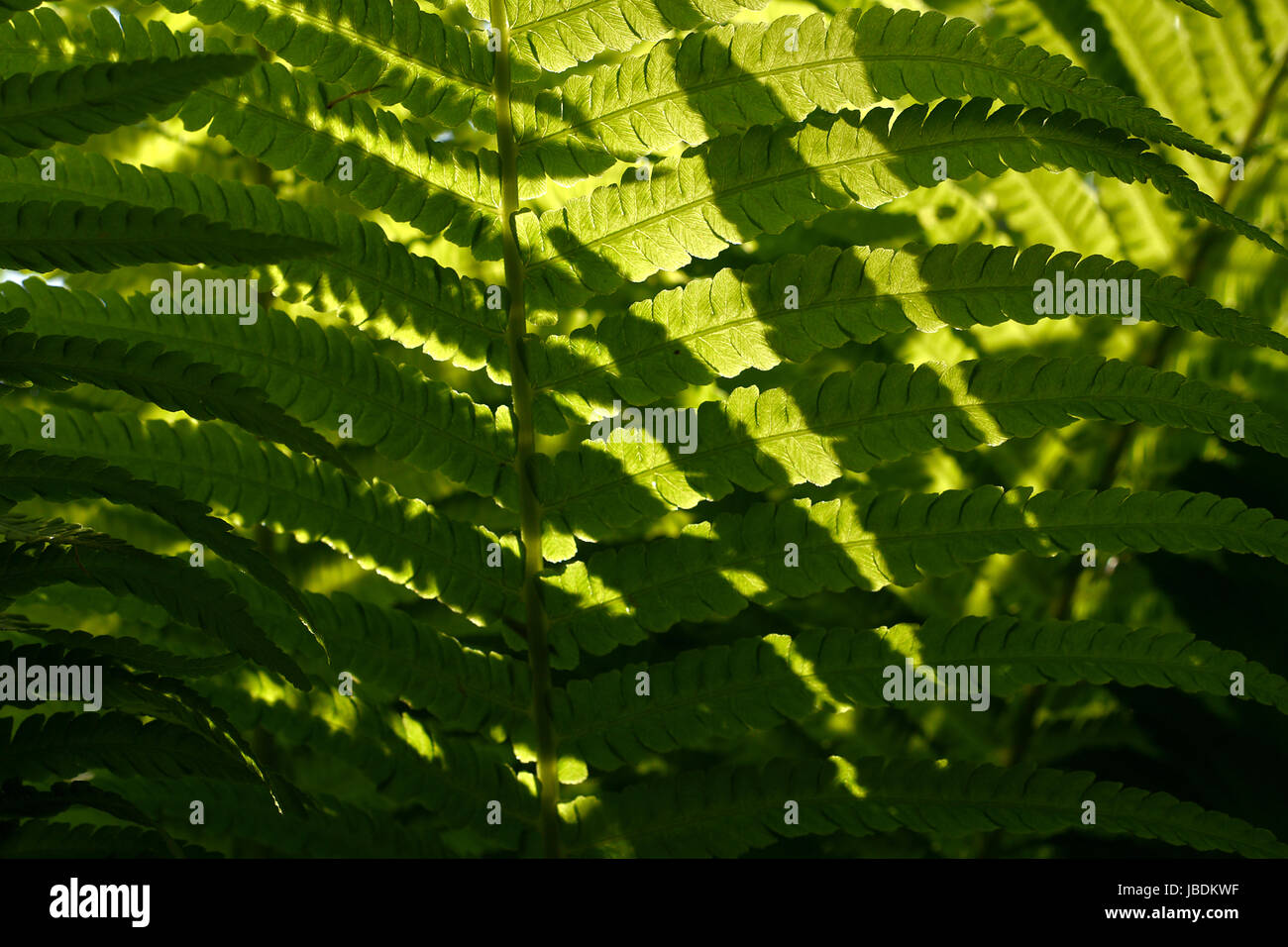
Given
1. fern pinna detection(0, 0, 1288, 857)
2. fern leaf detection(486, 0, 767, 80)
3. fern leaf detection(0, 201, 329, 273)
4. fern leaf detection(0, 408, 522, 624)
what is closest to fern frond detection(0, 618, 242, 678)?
fern pinna detection(0, 0, 1288, 857)

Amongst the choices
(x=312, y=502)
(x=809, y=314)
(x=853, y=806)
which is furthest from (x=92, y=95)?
(x=853, y=806)

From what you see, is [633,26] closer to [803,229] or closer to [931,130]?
[931,130]

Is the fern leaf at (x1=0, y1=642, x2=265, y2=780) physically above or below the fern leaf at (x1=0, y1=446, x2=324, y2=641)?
below

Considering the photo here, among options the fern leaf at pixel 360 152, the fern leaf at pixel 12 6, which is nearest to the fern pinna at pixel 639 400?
the fern leaf at pixel 360 152

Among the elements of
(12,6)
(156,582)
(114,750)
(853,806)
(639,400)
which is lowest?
(853,806)

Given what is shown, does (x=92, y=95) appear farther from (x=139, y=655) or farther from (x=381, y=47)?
(x=139, y=655)

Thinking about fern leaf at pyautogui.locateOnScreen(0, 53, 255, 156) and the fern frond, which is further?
the fern frond

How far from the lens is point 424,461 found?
125 cm

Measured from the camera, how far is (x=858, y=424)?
1.24 meters

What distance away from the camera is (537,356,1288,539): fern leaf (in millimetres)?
1184

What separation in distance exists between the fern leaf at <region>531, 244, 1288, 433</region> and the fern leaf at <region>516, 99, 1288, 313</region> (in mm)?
59

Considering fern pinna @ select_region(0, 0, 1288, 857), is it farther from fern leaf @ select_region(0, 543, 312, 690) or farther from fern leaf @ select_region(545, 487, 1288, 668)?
fern leaf @ select_region(0, 543, 312, 690)

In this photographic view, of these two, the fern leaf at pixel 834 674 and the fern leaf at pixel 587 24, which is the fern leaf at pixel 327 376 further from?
the fern leaf at pixel 587 24

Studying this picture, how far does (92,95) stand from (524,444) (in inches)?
24.1
